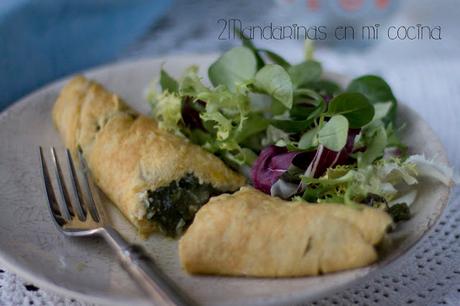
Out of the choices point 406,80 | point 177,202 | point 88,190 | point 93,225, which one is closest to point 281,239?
point 177,202

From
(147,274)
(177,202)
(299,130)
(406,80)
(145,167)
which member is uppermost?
(406,80)

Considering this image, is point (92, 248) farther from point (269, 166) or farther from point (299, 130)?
point (299, 130)

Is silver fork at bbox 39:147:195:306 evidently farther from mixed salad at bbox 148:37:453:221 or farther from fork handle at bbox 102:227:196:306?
mixed salad at bbox 148:37:453:221

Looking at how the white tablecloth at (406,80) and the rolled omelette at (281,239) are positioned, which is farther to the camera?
the white tablecloth at (406,80)

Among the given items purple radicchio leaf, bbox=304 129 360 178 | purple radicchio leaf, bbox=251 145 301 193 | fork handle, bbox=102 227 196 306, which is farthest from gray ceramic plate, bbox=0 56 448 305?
purple radicchio leaf, bbox=251 145 301 193

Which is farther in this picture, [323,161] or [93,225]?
[323,161]

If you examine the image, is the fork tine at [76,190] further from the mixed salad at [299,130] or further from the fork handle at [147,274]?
→ the mixed salad at [299,130]

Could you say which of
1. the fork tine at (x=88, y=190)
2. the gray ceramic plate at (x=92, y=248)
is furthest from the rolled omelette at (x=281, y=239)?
the fork tine at (x=88, y=190)
